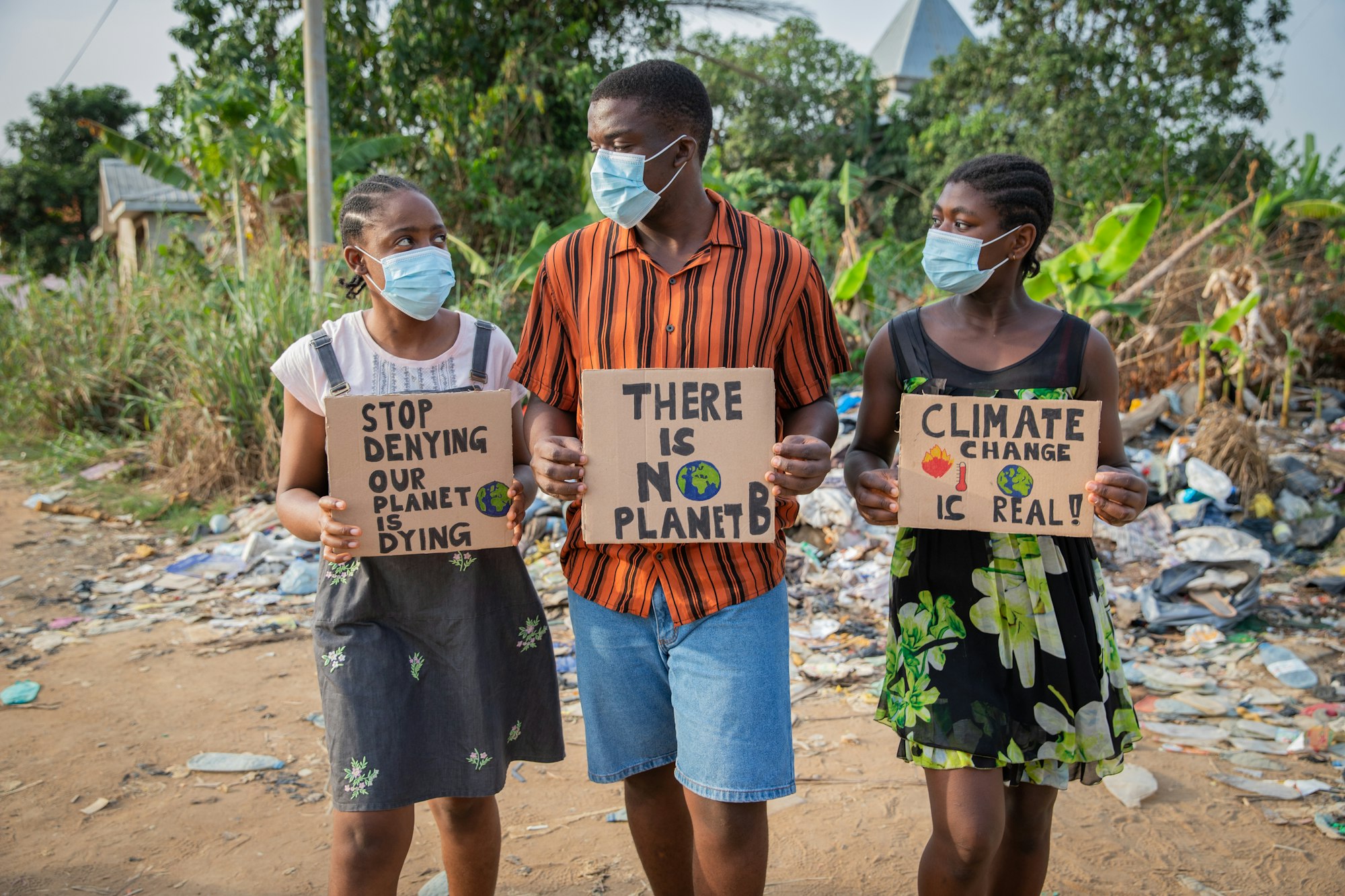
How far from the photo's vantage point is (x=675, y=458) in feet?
6.42

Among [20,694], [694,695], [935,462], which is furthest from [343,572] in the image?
[20,694]

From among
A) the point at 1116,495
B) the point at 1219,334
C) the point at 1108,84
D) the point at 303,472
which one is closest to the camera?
the point at 1116,495

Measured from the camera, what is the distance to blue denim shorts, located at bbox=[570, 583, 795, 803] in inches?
74.8

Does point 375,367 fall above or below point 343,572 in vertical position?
above

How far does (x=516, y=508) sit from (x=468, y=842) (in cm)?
80

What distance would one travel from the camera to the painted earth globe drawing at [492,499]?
6.79 feet

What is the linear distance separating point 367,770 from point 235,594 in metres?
3.96

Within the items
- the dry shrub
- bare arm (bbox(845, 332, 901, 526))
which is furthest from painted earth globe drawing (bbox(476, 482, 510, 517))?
the dry shrub

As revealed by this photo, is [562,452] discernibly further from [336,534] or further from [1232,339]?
[1232,339]

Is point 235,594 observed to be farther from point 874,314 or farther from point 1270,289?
point 1270,289

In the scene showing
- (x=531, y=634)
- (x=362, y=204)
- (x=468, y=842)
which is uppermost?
(x=362, y=204)

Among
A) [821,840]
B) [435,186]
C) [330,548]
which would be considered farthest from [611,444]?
[435,186]

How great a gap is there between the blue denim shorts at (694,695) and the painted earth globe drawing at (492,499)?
0.85 feet

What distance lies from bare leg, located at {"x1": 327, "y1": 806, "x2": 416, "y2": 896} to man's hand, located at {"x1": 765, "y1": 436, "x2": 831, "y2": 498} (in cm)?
108
